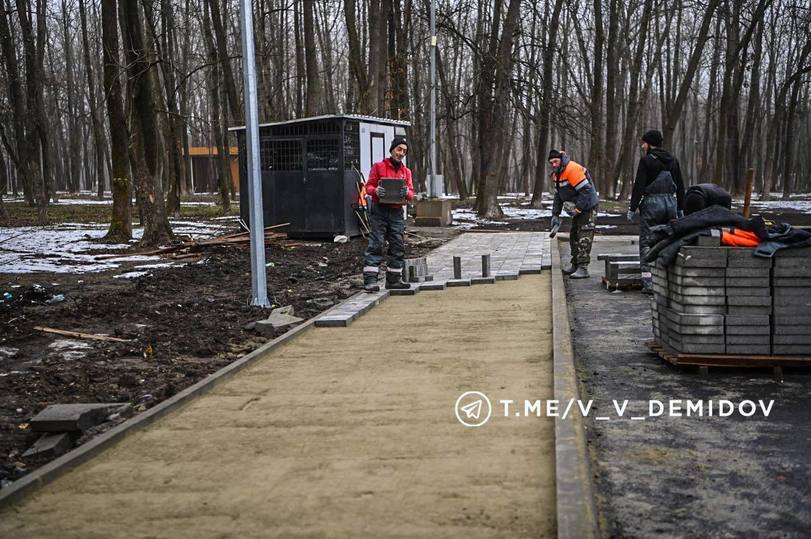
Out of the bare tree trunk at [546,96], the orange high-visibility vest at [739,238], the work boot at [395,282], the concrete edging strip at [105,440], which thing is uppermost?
the bare tree trunk at [546,96]

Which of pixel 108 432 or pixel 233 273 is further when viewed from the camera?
pixel 233 273

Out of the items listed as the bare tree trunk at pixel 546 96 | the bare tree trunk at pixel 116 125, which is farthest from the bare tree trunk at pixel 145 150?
the bare tree trunk at pixel 546 96

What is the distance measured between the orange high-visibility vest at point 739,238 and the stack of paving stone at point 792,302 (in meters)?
0.23

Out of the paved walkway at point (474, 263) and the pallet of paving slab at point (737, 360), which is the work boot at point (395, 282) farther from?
the pallet of paving slab at point (737, 360)

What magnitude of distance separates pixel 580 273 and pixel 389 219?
10.9 feet

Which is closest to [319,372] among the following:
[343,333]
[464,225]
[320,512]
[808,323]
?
[343,333]

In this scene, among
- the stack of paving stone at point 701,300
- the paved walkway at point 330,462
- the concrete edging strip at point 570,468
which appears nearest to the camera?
the concrete edging strip at point 570,468

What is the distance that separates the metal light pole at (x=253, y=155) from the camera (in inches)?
406

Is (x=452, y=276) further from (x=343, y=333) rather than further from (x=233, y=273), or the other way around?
(x=343, y=333)

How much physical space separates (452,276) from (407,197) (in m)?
2.29

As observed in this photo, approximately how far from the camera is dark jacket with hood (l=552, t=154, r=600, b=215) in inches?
508

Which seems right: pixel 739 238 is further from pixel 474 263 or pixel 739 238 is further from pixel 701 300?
pixel 474 263

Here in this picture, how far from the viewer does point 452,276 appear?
44.5ft

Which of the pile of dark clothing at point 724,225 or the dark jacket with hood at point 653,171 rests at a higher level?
the dark jacket with hood at point 653,171
